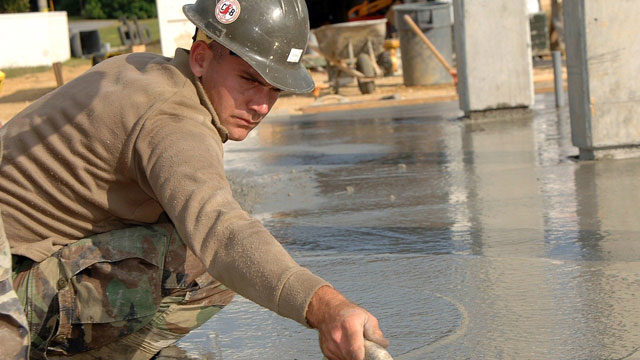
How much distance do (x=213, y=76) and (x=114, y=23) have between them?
48.0m

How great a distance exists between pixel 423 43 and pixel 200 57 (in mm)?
15080

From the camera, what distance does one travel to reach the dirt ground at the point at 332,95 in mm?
15281

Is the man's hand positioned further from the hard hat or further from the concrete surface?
the concrete surface

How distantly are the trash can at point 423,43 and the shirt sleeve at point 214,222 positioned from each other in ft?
50.4

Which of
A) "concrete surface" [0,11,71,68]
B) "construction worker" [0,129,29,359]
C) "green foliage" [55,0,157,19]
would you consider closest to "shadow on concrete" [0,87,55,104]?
"concrete surface" [0,11,71,68]

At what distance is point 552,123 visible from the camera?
422 inches

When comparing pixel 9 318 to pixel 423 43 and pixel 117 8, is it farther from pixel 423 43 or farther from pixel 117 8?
pixel 117 8

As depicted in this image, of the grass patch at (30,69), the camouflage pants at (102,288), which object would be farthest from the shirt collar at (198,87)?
the grass patch at (30,69)

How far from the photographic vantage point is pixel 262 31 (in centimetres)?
308

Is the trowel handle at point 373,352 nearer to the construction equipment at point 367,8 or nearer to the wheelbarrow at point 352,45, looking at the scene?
the wheelbarrow at point 352,45

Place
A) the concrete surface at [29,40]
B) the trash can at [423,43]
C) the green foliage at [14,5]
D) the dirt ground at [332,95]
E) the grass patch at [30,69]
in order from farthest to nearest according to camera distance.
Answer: the green foliage at [14,5] → the concrete surface at [29,40] → the grass patch at [30,69] → the trash can at [423,43] → the dirt ground at [332,95]

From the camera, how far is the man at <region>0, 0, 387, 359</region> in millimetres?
2984

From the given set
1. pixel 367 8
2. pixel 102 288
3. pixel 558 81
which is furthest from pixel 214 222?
pixel 367 8

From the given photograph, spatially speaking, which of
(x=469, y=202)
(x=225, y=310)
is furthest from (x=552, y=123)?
(x=225, y=310)
